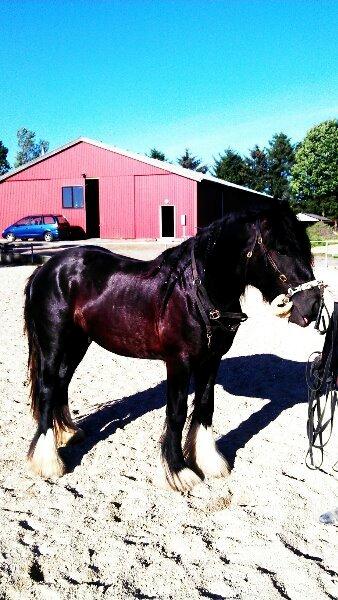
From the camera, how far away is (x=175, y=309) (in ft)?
10.8

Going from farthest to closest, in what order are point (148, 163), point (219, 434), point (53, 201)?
1. point (53, 201)
2. point (148, 163)
3. point (219, 434)

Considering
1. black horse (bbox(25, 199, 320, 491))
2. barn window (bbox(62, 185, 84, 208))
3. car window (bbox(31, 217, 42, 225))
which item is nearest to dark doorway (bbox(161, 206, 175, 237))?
barn window (bbox(62, 185, 84, 208))

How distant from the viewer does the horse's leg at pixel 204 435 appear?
3.64m

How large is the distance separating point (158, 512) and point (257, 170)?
222 feet

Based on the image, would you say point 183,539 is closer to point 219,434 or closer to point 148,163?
point 219,434

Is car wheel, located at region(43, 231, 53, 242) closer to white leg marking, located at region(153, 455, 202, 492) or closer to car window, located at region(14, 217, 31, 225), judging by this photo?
car window, located at region(14, 217, 31, 225)

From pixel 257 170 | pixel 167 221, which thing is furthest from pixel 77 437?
pixel 257 170

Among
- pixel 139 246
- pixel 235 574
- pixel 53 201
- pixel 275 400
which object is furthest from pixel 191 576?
pixel 53 201

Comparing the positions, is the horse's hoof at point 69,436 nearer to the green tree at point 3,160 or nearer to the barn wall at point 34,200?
the barn wall at point 34,200

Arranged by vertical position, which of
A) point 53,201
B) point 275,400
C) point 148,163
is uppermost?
point 148,163

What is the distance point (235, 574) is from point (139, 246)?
77.3ft

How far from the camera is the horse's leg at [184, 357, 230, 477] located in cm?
364

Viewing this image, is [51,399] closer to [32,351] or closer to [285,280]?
[32,351]

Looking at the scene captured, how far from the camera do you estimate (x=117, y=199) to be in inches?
1201
